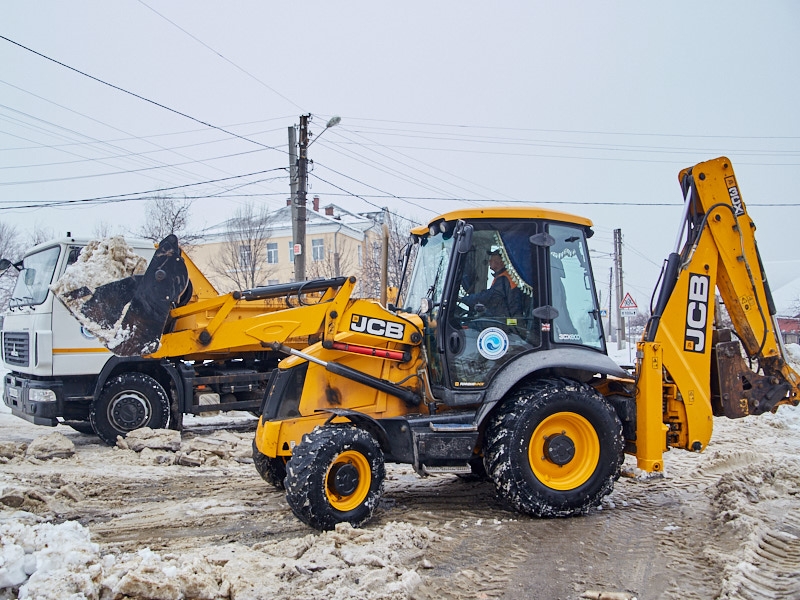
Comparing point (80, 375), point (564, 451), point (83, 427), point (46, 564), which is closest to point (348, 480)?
point (564, 451)

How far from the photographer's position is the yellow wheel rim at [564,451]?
573 centimetres

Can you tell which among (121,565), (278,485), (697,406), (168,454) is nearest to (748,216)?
(697,406)

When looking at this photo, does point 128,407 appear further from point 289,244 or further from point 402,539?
point 289,244

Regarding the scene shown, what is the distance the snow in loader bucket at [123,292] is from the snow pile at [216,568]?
7.70 ft

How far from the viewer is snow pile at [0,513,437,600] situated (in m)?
3.70

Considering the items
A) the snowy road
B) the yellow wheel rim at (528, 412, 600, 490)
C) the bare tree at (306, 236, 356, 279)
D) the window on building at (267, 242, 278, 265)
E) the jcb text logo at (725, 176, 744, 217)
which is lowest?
the snowy road

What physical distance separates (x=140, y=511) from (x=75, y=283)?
2172 mm

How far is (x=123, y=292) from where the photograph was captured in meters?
6.71

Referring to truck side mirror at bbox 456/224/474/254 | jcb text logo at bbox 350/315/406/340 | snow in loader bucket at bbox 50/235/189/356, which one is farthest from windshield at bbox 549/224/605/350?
snow in loader bucket at bbox 50/235/189/356

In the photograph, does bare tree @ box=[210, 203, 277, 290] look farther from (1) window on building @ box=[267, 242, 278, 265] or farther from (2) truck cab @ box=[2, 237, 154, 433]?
(2) truck cab @ box=[2, 237, 154, 433]

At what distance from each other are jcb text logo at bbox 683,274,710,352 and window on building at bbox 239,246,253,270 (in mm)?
29713

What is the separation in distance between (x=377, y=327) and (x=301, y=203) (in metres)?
11.4

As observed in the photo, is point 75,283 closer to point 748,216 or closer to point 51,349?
point 51,349

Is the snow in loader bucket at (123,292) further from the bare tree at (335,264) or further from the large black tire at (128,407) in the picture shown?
the bare tree at (335,264)
